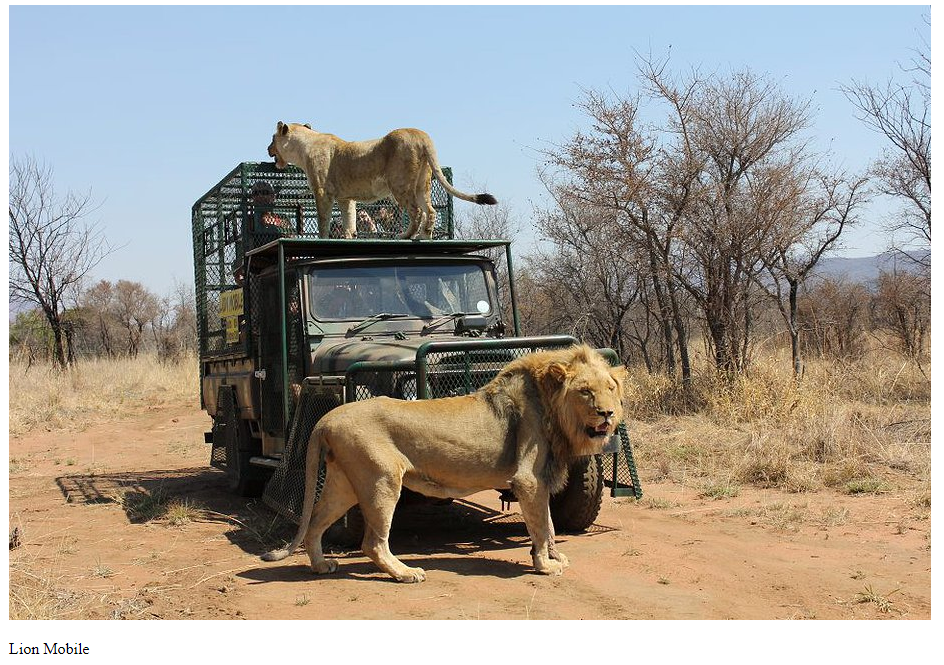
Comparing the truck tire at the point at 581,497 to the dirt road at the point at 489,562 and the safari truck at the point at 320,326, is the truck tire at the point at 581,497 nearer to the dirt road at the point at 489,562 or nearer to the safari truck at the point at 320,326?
the safari truck at the point at 320,326

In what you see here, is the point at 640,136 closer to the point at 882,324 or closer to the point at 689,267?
the point at 689,267

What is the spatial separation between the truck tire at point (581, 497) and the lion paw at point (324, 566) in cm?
190

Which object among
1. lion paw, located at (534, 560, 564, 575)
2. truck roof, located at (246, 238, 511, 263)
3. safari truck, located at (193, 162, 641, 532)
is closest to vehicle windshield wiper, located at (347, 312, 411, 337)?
safari truck, located at (193, 162, 641, 532)

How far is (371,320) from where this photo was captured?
27.1 feet

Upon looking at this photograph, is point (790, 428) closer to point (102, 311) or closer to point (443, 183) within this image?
point (443, 183)

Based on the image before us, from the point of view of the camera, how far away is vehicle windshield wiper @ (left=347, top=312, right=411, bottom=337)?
8188mm

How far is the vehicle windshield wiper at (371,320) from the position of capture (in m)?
8.19

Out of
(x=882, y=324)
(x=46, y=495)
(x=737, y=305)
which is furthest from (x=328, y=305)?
(x=882, y=324)

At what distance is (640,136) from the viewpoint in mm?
14930

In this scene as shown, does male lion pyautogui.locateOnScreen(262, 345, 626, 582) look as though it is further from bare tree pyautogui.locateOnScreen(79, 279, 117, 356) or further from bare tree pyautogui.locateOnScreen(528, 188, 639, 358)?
bare tree pyautogui.locateOnScreen(79, 279, 117, 356)

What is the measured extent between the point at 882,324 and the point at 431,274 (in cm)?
1723

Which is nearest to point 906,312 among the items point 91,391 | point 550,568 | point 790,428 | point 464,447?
point 790,428

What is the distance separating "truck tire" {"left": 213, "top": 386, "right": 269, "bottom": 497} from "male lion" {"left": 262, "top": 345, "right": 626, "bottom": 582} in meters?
3.29

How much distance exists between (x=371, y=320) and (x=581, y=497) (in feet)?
7.55
